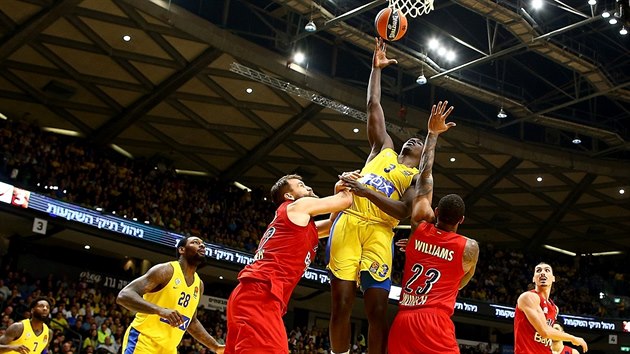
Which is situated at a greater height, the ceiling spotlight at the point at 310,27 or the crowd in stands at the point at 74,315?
the ceiling spotlight at the point at 310,27

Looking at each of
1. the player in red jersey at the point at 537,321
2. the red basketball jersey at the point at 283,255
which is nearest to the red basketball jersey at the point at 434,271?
the red basketball jersey at the point at 283,255

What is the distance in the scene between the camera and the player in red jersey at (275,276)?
581 centimetres

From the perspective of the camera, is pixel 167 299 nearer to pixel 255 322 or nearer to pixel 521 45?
pixel 255 322

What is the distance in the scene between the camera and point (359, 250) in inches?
268

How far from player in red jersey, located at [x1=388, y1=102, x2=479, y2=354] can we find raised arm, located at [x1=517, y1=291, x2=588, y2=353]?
2.02 m

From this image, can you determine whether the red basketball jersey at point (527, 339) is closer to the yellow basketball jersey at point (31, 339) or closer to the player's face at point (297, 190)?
the player's face at point (297, 190)

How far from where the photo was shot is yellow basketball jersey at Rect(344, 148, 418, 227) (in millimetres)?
6930

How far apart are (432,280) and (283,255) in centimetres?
126

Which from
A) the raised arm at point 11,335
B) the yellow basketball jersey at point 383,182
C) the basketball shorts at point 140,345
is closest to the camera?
the yellow basketball jersey at point 383,182

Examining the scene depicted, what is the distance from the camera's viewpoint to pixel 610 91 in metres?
26.6

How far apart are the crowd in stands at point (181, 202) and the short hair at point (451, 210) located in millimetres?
16954

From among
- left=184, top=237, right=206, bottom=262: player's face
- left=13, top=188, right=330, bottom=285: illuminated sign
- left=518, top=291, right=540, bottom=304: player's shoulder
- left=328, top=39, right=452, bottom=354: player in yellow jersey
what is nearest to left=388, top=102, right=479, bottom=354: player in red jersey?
left=328, top=39, right=452, bottom=354: player in yellow jersey

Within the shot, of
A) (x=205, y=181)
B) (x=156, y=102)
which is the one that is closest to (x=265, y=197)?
(x=205, y=181)

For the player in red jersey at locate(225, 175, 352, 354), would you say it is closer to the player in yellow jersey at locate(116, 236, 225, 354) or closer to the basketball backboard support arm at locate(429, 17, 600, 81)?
the player in yellow jersey at locate(116, 236, 225, 354)
